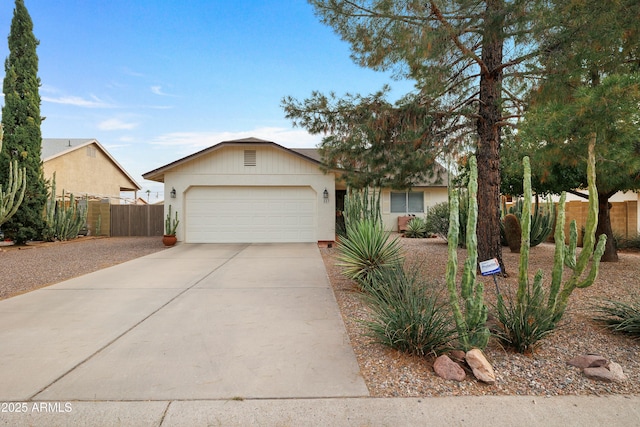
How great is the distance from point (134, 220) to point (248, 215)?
9018mm

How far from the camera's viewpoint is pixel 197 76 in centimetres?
1386

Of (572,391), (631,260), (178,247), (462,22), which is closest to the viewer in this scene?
(572,391)

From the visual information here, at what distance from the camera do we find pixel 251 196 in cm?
1480

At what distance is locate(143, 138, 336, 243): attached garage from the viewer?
14570 mm

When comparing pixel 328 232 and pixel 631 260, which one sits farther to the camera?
pixel 328 232

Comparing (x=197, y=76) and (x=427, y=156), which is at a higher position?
(x=197, y=76)

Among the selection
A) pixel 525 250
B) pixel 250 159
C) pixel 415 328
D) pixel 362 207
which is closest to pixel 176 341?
pixel 415 328

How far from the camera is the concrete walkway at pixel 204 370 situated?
279 cm

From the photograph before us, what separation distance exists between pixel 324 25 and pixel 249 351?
19.3 ft

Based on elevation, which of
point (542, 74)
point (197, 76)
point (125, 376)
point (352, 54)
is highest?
point (197, 76)

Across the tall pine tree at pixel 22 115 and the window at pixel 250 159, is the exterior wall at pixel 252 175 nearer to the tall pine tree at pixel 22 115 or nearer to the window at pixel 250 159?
the window at pixel 250 159

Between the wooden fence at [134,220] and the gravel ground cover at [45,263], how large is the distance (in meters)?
4.71

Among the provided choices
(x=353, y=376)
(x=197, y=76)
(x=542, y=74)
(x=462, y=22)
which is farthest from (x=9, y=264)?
(x=542, y=74)

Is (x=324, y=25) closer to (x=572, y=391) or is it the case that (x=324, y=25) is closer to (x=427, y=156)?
(x=427, y=156)
